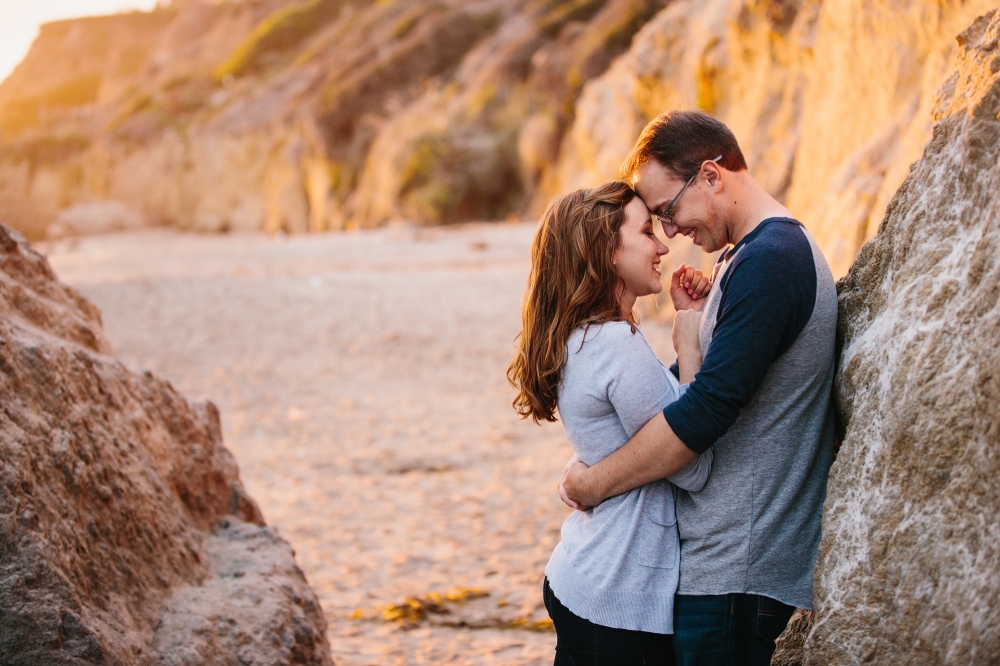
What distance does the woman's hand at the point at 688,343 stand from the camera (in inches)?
85.0

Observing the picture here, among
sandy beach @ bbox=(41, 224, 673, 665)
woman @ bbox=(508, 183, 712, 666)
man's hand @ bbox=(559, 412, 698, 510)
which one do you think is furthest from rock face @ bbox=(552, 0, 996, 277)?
sandy beach @ bbox=(41, 224, 673, 665)

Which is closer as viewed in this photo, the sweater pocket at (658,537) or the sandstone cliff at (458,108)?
the sweater pocket at (658,537)

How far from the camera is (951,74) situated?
7.04 ft

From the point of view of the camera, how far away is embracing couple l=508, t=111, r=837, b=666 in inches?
78.4

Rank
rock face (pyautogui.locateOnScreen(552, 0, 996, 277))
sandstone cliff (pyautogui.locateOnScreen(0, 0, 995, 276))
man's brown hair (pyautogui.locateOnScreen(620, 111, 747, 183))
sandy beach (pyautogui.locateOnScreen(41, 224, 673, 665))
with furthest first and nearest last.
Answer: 1. sandstone cliff (pyautogui.locateOnScreen(0, 0, 995, 276))
2. rock face (pyautogui.locateOnScreen(552, 0, 996, 277))
3. sandy beach (pyautogui.locateOnScreen(41, 224, 673, 665))
4. man's brown hair (pyautogui.locateOnScreen(620, 111, 747, 183))

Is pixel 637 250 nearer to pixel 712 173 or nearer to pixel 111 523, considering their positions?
pixel 712 173

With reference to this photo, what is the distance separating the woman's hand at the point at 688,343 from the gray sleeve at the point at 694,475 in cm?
19

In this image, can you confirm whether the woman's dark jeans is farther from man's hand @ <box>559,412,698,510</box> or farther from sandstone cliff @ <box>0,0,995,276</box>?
sandstone cliff @ <box>0,0,995,276</box>

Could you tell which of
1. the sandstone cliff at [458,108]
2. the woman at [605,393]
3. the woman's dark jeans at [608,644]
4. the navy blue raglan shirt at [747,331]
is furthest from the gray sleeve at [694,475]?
the sandstone cliff at [458,108]

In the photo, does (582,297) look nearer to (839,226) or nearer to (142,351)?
(839,226)

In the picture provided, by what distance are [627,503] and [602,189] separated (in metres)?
0.80

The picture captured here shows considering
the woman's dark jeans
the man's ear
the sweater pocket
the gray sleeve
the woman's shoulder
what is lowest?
the woman's dark jeans

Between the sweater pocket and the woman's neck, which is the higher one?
the woman's neck

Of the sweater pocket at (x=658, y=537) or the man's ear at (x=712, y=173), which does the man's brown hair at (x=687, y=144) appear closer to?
the man's ear at (x=712, y=173)
